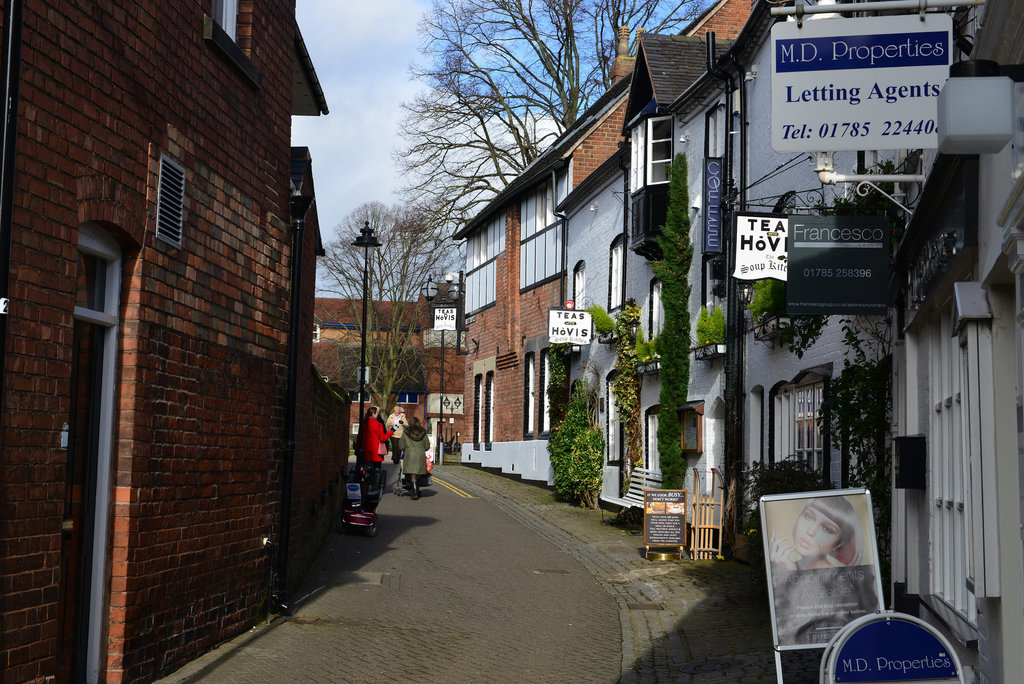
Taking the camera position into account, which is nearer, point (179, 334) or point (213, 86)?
point (179, 334)

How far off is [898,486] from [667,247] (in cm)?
1133

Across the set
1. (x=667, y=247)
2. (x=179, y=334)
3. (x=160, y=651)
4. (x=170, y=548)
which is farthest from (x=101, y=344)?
(x=667, y=247)

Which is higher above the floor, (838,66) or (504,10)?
(504,10)

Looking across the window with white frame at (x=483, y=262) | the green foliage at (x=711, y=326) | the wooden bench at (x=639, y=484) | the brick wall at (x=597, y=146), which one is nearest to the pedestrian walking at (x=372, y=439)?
the wooden bench at (x=639, y=484)

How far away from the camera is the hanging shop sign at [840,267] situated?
28.6 feet

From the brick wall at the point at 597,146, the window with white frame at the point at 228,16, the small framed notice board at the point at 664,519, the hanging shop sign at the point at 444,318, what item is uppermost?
the brick wall at the point at 597,146

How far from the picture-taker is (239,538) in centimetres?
962

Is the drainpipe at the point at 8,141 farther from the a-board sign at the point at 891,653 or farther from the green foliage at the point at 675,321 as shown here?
the green foliage at the point at 675,321

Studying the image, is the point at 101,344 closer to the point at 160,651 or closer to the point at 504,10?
the point at 160,651

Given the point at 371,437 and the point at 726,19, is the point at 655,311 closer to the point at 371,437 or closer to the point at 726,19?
the point at 371,437

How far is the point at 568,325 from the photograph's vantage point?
79.7 feet

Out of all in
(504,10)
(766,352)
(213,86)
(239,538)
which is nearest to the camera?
(213,86)

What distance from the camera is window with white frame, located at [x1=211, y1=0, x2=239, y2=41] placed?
30.3 ft

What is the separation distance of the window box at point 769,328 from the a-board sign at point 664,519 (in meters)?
2.39
